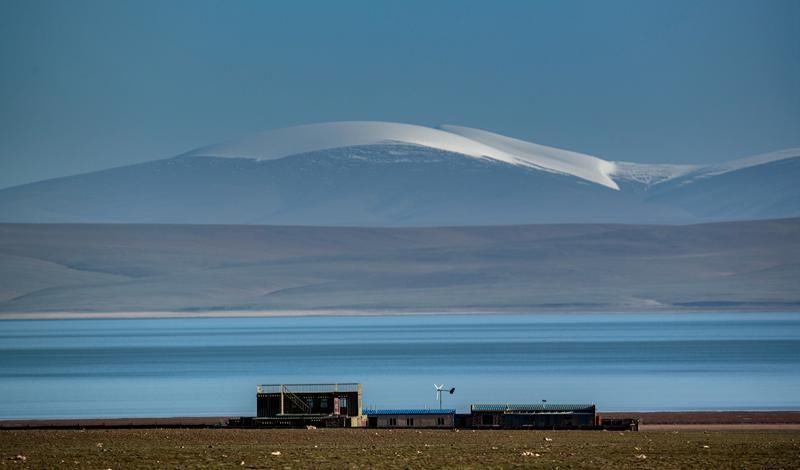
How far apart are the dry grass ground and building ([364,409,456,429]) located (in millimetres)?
2163

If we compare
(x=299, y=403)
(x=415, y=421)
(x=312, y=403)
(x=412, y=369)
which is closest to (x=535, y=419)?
(x=415, y=421)

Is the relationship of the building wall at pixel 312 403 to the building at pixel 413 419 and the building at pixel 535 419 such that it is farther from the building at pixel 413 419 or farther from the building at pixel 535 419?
the building at pixel 535 419

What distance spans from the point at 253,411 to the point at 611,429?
14.9 metres

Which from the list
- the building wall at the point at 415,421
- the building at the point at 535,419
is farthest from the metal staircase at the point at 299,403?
the building at the point at 535,419

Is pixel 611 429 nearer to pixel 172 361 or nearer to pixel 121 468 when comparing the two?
pixel 121 468

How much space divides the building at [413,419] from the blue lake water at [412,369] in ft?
33.3

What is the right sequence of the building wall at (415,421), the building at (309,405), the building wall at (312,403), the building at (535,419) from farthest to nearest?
1. the building wall at (312,403)
2. the building at (309,405)
3. the building wall at (415,421)
4. the building at (535,419)

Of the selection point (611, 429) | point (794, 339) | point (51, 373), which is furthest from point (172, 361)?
point (611, 429)

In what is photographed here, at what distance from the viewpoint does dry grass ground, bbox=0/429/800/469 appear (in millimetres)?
31156

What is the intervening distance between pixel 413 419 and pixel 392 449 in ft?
31.3

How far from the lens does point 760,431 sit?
42.0 m

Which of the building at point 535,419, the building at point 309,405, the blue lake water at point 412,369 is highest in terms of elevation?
the blue lake water at point 412,369

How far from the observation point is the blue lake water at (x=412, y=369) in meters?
58.2

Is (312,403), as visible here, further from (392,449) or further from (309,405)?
(392,449)
